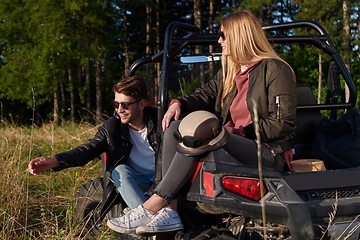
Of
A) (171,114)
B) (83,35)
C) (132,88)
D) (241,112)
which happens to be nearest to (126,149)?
(132,88)

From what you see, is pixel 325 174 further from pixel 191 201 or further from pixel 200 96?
pixel 200 96

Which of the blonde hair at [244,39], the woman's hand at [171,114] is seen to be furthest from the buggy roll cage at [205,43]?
the blonde hair at [244,39]

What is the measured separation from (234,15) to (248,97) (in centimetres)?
57

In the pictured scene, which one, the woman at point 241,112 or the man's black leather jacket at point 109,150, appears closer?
the woman at point 241,112

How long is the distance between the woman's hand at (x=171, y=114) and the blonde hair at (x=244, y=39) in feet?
1.62

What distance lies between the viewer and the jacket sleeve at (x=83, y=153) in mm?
2836

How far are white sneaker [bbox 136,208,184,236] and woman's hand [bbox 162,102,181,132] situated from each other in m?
0.63

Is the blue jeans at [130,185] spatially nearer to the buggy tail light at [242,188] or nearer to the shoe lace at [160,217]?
the shoe lace at [160,217]

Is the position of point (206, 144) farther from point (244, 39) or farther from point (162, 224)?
point (244, 39)

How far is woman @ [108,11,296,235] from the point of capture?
2.14 meters

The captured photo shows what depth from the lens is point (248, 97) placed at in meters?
2.54

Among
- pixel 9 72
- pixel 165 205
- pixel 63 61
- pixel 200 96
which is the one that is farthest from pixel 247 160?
pixel 9 72

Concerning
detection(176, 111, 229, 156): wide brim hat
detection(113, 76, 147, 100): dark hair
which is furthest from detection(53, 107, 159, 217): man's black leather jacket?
detection(176, 111, 229, 156): wide brim hat

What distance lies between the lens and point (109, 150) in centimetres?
308
